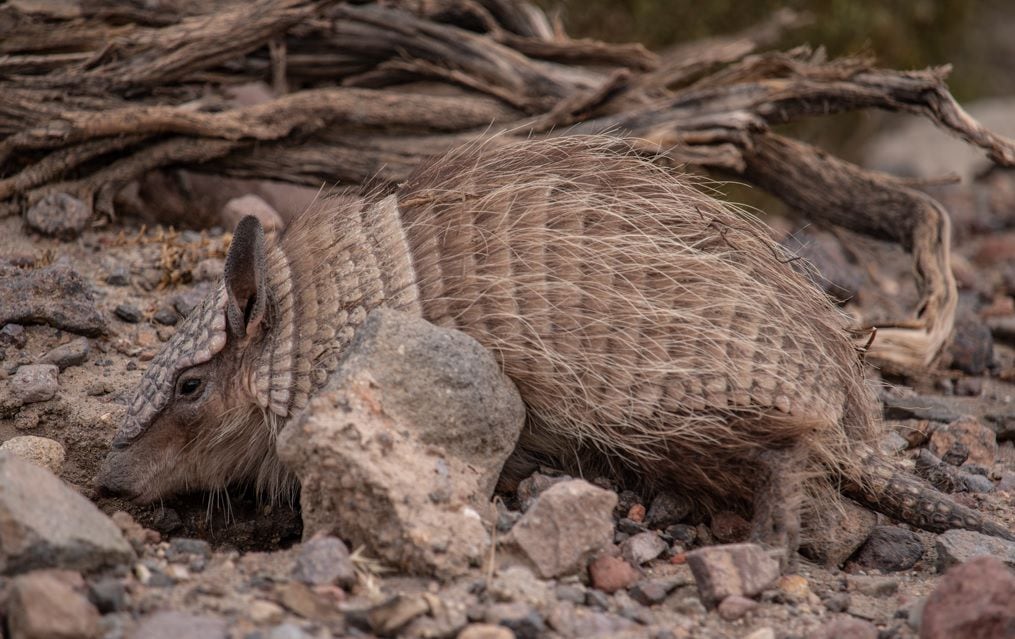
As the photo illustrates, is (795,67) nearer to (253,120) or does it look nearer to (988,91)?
(253,120)

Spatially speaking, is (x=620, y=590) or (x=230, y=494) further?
(x=230, y=494)

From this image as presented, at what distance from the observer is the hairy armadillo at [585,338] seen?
12.8ft

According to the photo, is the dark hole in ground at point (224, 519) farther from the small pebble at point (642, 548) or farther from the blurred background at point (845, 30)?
the blurred background at point (845, 30)

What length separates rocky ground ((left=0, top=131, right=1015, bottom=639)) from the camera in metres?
2.90

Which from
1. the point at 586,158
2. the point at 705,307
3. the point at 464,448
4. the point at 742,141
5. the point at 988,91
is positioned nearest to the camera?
the point at 464,448

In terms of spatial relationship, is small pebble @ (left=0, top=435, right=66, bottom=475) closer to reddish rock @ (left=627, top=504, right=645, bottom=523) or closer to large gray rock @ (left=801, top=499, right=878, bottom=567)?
reddish rock @ (left=627, top=504, right=645, bottom=523)

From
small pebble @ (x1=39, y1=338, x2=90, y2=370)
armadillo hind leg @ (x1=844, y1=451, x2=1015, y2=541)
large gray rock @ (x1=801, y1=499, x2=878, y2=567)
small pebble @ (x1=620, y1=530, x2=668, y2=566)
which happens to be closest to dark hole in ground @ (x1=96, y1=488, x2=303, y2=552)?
small pebble @ (x1=39, y1=338, x2=90, y2=370)

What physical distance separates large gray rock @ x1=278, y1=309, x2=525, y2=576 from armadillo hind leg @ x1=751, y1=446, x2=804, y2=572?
881 millimetres

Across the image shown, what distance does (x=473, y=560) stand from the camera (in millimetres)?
3279

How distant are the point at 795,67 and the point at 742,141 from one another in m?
0.55

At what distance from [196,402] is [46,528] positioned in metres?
1.31

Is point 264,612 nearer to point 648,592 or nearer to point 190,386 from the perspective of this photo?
point 648,592

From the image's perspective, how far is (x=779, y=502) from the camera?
12.5 ft

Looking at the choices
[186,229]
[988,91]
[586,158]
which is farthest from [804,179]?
[988,91]
